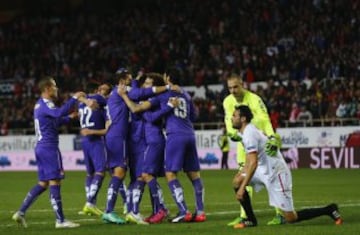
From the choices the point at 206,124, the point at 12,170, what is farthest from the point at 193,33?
the point at 12,170

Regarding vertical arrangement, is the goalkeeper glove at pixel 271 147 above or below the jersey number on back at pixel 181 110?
below

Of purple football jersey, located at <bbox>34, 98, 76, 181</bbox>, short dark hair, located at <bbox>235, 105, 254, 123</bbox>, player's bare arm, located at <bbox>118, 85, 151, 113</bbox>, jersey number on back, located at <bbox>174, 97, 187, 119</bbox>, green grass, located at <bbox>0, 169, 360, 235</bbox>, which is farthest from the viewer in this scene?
jersey number on back, located at <bbox>174, 97, 187, 119</bbox>

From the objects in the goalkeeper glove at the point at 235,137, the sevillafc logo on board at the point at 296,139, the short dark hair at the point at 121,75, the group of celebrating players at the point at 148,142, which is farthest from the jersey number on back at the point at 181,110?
the sevillafc logo on board at the point at 296,139

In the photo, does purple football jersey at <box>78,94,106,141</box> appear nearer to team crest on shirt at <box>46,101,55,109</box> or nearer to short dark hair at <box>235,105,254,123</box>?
team crest on shirt at <box>46,101,55,109</box>

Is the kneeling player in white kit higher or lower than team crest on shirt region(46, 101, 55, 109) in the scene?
lower

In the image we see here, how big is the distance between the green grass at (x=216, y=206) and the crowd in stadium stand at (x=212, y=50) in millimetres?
4947

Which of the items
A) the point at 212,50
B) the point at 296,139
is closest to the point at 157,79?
the point at 296,139

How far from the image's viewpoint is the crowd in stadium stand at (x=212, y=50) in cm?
3612

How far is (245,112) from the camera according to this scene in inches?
527

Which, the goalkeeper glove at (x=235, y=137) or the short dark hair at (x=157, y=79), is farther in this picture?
the short dark hair at (x=157, y=79)

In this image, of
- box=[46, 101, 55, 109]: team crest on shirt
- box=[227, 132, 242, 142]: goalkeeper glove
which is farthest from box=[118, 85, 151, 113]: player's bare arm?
box=[227, 132, 242, 142]: goalkeeper glove

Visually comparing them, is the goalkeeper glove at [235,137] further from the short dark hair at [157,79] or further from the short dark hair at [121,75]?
the short dark hair at [121,75]

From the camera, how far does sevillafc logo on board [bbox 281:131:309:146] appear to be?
3506 centimetres

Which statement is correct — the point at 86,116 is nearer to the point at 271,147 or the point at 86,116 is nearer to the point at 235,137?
the point at 235,137
